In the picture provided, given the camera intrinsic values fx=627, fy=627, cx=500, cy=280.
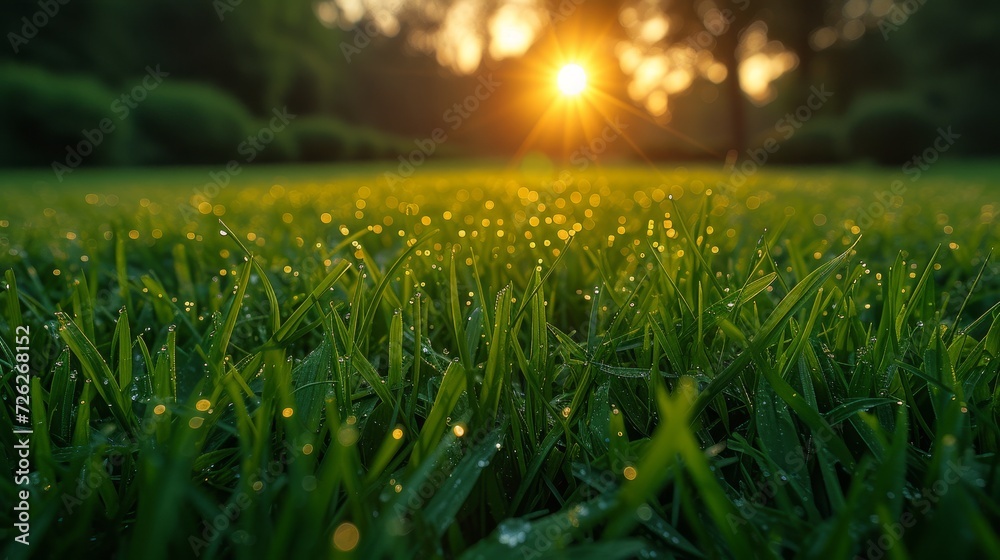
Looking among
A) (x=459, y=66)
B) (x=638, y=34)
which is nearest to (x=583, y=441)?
(x=638, y=34)

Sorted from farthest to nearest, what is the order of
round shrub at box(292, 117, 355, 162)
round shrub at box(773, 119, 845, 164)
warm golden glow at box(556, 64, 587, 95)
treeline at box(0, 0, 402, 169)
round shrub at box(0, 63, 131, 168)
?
1. round shrub at box(292, 117, 355, 162)
2. warm golden glow at box(556, 64, 587, 95)
3. round shrub at box(773, 119, 845, 164)
4. treeline at box(0, 0, 402, 169)
5. round shrub at box(0, 63, 131, 168)

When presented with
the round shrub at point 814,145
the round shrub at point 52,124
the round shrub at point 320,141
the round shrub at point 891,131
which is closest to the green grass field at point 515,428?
the round shrub at point 52,124

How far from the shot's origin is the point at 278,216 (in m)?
3.16

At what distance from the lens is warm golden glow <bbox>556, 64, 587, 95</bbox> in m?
21.0

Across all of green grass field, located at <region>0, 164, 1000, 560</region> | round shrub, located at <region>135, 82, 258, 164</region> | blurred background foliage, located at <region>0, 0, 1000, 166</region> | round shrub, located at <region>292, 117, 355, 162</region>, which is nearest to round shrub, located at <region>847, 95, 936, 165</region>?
blurred background foliage, located at <region>0, 0, 1000, 166</region>

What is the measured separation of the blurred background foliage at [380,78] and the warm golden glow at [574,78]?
1348 millimetres

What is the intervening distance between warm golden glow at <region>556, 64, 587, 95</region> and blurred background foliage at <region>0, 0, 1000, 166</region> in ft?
4.42

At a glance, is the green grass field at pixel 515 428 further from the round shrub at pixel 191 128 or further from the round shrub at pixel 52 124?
the round shrub at pixel 191 128

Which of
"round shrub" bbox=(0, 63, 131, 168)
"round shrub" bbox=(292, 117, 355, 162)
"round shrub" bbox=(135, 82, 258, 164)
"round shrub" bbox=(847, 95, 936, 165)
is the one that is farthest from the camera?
"round shrub" bbox=(292, 117, 355, 162)

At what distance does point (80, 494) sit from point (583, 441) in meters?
0.51

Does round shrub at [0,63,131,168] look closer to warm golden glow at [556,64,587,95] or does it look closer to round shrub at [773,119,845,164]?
warm golden glow at [556,64,587,95]

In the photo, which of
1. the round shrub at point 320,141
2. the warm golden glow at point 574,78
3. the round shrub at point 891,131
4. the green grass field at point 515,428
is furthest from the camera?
the round shrub at point 320,141

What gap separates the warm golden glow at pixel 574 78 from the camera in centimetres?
2095

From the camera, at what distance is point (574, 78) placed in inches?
824
